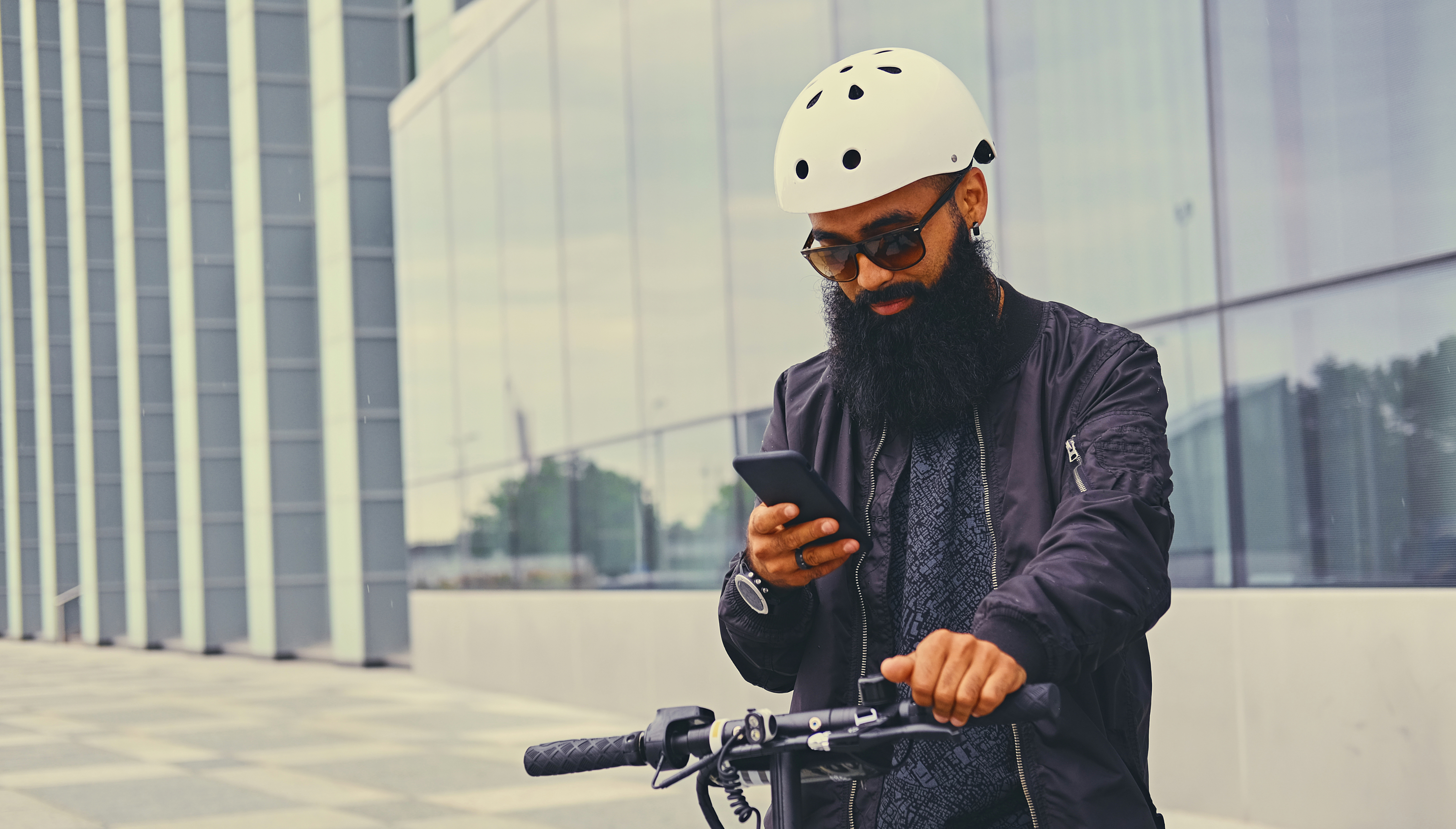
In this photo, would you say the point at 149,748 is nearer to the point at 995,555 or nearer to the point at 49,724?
the point at 49,724

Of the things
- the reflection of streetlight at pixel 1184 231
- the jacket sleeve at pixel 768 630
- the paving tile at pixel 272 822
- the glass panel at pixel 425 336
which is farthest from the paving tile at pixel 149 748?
the jacket sleeve at pixel 768 630

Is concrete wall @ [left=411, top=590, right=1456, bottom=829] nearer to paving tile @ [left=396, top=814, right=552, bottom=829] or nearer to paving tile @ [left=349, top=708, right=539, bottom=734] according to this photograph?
paving tile @ [left=396, top=814, right=552, bottom=829]

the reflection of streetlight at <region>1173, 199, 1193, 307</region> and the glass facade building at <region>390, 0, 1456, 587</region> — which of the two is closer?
the glass facade building at <region>390, 0, 1456, 587</region>

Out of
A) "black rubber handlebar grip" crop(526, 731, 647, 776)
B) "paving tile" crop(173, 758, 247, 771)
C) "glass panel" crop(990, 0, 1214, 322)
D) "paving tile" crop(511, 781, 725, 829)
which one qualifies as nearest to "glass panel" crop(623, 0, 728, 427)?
"glass panel" crop(990, 0, 1214, 322)

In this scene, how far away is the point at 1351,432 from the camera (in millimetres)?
6988

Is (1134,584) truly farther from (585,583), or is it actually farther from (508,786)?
(585,583)

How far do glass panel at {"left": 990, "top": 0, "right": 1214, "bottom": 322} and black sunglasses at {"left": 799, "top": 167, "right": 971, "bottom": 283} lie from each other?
19.1 feet

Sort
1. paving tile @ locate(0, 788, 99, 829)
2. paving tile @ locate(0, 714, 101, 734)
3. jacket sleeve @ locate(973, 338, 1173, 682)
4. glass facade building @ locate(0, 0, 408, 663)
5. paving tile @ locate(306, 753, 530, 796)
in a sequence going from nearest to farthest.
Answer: jacket sleeve @ locate(973, 338, 1173, 682)
paving tile @ locate(0, 788, 99, 829)
paving tile @ locate(306, 753, 530, 796)
paving tile @ locate(0, 714, 101, 734)
glass facade building @ locate(0, 0, 408, 663)

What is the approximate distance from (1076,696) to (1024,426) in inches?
14.9

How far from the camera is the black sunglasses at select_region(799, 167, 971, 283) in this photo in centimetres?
223

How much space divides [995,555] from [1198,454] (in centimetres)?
598

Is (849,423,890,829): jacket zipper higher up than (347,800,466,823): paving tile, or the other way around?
(849,423,890,829): jacket zipper

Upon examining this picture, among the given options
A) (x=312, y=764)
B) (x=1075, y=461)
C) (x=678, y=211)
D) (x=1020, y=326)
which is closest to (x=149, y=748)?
(x=312, y=764)

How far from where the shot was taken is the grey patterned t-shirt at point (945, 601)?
210 cm
